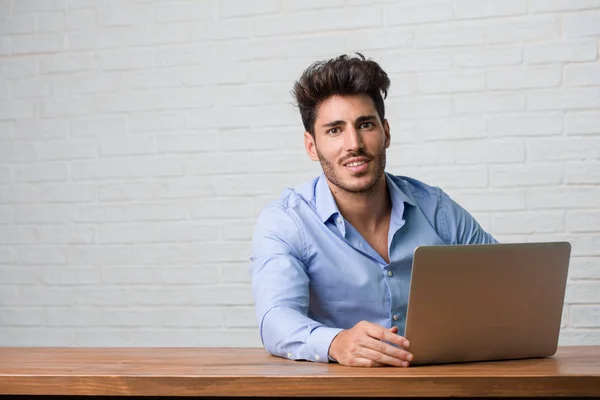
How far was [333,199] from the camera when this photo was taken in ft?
7.54

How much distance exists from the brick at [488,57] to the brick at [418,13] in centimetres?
16

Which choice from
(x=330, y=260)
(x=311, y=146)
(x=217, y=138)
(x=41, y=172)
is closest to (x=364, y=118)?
(x=311, y=146)

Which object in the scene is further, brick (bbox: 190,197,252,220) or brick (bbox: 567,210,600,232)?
brick (bbox: 190,197,252,220)

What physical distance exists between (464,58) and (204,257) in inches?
49.9

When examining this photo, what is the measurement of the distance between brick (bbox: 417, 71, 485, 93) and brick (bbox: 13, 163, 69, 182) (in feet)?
4.98

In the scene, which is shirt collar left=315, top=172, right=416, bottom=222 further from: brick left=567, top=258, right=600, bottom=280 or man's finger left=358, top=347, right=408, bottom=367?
brick left=567, top=258, right=600, bottom=280

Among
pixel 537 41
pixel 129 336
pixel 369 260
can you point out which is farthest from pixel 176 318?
pixel 537 41

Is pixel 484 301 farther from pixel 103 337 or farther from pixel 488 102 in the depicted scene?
pixel 103 337

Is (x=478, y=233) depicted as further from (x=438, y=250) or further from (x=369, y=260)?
(x=438, y=250)

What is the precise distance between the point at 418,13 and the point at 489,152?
0.58 metres

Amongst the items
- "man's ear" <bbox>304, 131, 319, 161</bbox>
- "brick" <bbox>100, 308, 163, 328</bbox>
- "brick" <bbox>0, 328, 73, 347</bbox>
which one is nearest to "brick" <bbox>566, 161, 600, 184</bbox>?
"man's ear" <bbox>304, 131, 319, 161</bbox>

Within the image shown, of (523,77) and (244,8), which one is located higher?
(244,8)

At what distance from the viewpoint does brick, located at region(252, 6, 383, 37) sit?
3273 mm

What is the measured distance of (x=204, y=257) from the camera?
3.43 m
